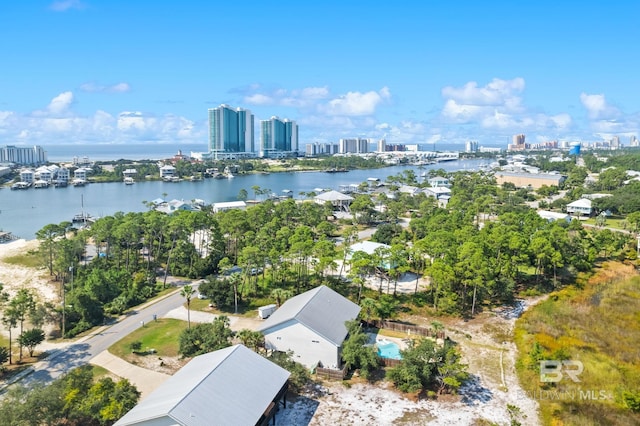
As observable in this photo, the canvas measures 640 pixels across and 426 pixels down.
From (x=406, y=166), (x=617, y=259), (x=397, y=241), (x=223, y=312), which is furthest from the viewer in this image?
(x=406, y=166)

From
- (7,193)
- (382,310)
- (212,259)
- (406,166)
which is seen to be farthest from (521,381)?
(406,166)

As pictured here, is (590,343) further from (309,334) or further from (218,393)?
(218,393)

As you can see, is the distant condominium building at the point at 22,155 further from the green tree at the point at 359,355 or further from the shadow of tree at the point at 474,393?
the shadow of tree at the point at 474,393

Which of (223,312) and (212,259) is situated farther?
(212,259)

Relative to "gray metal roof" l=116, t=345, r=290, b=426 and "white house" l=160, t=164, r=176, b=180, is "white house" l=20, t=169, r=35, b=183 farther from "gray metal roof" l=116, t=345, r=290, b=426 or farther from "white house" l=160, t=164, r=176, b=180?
"gray metal roof" l=116, t=345, r=290, b=426

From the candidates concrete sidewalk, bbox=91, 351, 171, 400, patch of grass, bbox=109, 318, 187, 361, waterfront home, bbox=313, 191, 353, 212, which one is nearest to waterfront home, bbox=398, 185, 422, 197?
waterfront home, bbox=313, 191, 353, 212

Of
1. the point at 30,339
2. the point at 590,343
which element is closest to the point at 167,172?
the point at 30,339

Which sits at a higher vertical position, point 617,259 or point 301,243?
point 301,243

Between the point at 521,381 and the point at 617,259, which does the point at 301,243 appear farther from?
the point at 617,259
